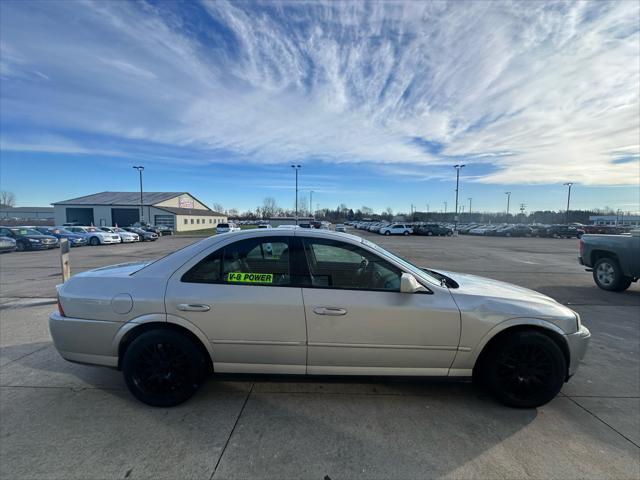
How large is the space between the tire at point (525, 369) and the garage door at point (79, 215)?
67.8 meters

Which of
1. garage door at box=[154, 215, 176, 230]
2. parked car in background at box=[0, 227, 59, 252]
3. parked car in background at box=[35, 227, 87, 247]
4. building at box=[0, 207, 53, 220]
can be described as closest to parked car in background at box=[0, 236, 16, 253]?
parked car in background at box=[0, 227, 59, 252]

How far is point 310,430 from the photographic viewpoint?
2.41 metres

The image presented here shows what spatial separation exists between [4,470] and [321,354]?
2.34 m

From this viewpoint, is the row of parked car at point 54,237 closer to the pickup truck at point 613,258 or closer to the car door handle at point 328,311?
the car door handle at point 328,311

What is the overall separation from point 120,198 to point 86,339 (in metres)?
68.1

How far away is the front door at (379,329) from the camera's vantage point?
102 inches

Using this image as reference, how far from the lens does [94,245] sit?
74.3ft

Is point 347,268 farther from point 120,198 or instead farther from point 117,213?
point 120,198

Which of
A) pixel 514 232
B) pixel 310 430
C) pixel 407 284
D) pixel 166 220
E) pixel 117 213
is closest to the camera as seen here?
pixel 310 430

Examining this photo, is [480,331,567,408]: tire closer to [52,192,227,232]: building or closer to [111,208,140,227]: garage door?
[52,192,227,232]: building

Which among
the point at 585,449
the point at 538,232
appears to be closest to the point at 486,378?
the point at 585,449

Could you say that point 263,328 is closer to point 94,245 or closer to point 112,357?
point 112,357

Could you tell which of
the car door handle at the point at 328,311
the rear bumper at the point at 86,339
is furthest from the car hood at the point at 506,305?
the rear bumper at the point at 86,339

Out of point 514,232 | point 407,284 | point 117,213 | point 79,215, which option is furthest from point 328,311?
point 79,215
